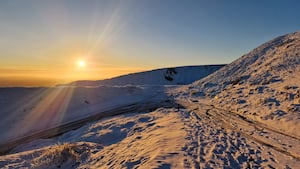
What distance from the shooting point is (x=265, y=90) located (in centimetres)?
2205

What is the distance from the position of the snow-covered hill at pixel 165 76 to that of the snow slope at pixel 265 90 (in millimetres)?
28184

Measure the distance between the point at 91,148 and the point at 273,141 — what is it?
9.48 meters

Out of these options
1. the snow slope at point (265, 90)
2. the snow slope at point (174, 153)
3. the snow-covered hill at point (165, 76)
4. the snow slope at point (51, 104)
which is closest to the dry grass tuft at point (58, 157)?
the snow slope at point (174, 153)

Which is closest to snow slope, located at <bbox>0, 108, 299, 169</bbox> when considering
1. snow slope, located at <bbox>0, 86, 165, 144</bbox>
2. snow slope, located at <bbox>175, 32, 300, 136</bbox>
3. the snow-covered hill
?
snow slope, located at <bbox>175, 32, 300, 136</bbox>

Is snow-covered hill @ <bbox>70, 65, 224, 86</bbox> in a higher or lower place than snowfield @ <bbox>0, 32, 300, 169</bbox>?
higher

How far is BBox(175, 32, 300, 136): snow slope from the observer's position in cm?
1602

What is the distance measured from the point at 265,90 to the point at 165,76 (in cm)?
4580

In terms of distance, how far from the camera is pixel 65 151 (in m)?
12.0

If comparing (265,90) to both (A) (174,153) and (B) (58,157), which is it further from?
(B) (58,157)

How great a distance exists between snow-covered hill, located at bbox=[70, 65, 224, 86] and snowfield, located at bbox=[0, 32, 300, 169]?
95.0ft

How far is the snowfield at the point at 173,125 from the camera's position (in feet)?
31.8

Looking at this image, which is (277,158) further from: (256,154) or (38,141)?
(38,141)

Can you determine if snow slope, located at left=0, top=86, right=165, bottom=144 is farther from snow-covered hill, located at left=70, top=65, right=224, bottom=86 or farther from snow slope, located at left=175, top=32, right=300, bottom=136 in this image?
snow-covered hill, located at left=70, top=65, right=224, bottom=86

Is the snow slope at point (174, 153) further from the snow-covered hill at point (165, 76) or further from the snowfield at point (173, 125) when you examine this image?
the snow-covered hill at point (165, 76)
